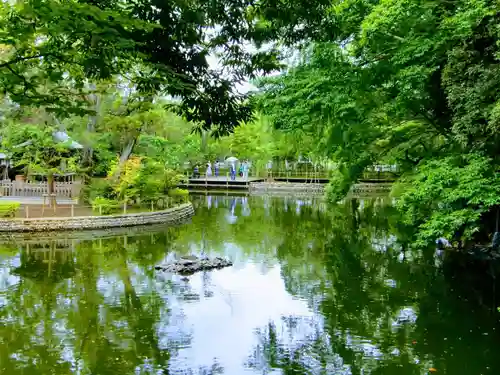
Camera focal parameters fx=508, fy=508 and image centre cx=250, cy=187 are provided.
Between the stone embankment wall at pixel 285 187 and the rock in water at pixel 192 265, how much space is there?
854 inches

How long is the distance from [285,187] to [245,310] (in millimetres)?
26029

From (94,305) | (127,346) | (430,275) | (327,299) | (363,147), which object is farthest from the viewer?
(363,147)

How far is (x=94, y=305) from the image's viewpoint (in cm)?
851

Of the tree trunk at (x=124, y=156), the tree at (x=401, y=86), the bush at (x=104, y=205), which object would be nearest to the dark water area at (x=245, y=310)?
the tree at (x=401, y=86)

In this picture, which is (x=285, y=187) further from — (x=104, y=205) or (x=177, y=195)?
(x=104, y=205)

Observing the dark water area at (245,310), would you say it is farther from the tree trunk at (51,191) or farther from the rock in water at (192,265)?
the tree trunk at (51,191)

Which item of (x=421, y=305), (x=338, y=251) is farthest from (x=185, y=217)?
(x=421, y=305)

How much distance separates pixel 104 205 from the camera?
56.0 feet

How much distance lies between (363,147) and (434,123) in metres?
1.73

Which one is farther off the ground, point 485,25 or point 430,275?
point 485,25

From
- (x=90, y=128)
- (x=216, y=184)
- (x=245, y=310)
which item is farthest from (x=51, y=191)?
(x=216, y=184)

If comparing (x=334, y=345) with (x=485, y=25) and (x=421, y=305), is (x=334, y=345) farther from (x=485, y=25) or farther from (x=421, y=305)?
(x=485, y=25)

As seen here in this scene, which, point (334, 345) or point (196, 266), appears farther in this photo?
point (196, 266)

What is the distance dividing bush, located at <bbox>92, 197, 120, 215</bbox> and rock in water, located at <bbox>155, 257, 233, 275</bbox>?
6.35m
